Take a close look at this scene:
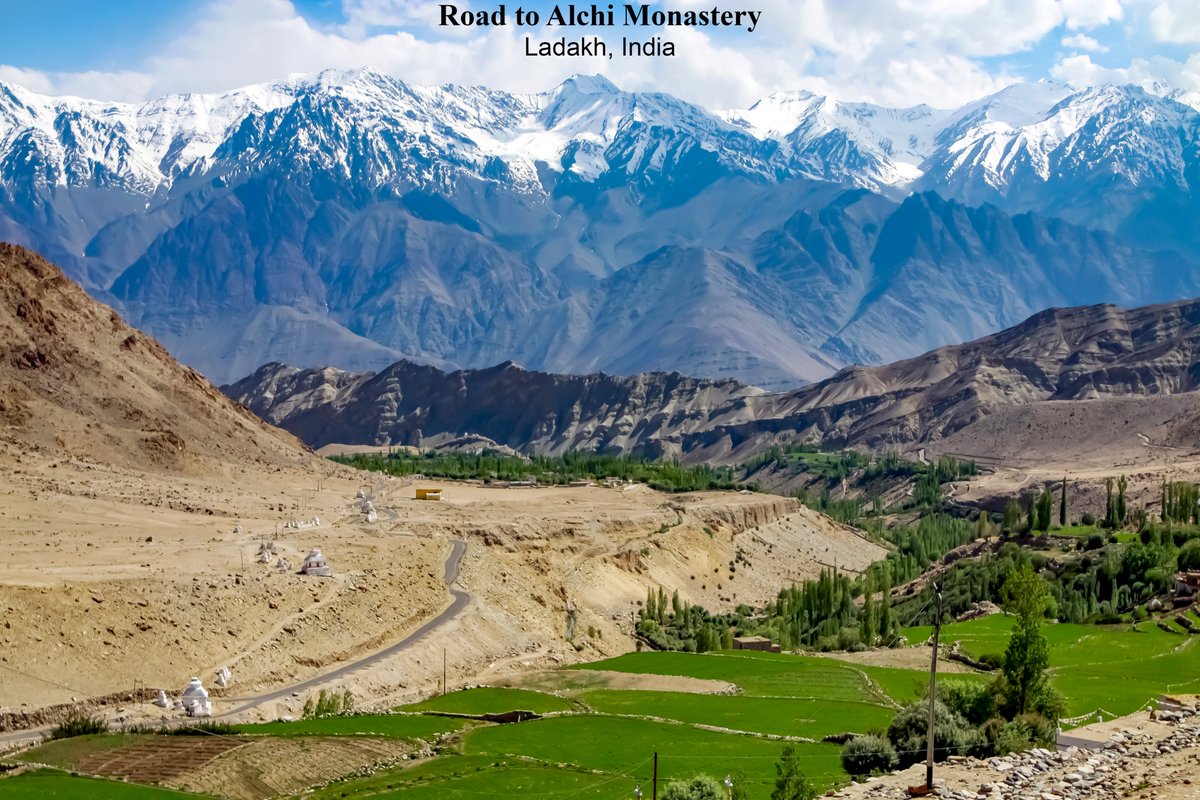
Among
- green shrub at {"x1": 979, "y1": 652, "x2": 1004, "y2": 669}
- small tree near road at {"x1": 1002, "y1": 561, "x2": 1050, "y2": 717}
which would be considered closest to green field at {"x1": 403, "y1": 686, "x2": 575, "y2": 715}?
small tree near road at {"x1": 1002, "y1": 561, "x2": 1050, "y2": 717}

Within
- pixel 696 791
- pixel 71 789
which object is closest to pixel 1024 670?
pixel 696 791

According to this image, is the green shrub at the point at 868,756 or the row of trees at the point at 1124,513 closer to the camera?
the green shrub at the point at 868,756

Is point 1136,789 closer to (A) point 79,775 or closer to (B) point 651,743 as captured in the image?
(B) point 651,743

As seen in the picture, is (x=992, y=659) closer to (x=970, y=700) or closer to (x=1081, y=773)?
(x=970, y=700)

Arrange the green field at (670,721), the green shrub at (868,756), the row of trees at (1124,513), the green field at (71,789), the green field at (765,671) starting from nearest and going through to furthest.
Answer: the green field at (71,789), the green shrub at (868,756), the green field at (670,721), the green field at (765,671), the row of trees at (1124,513)

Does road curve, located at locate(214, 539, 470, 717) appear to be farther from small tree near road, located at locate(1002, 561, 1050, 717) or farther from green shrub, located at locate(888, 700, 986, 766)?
small tree near road, located at locate(1002, 561, 1050, 717)

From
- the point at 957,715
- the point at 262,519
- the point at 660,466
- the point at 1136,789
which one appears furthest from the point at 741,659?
the point at 660,466

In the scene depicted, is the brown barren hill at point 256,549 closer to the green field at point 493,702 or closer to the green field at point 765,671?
the green field at point 493,702

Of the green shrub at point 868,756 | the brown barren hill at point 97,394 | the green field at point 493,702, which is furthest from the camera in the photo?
the brown barren hill at point 97,394

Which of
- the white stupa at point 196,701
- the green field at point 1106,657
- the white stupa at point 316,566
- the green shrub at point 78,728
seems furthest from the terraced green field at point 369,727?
the white stupa at point 316,566
